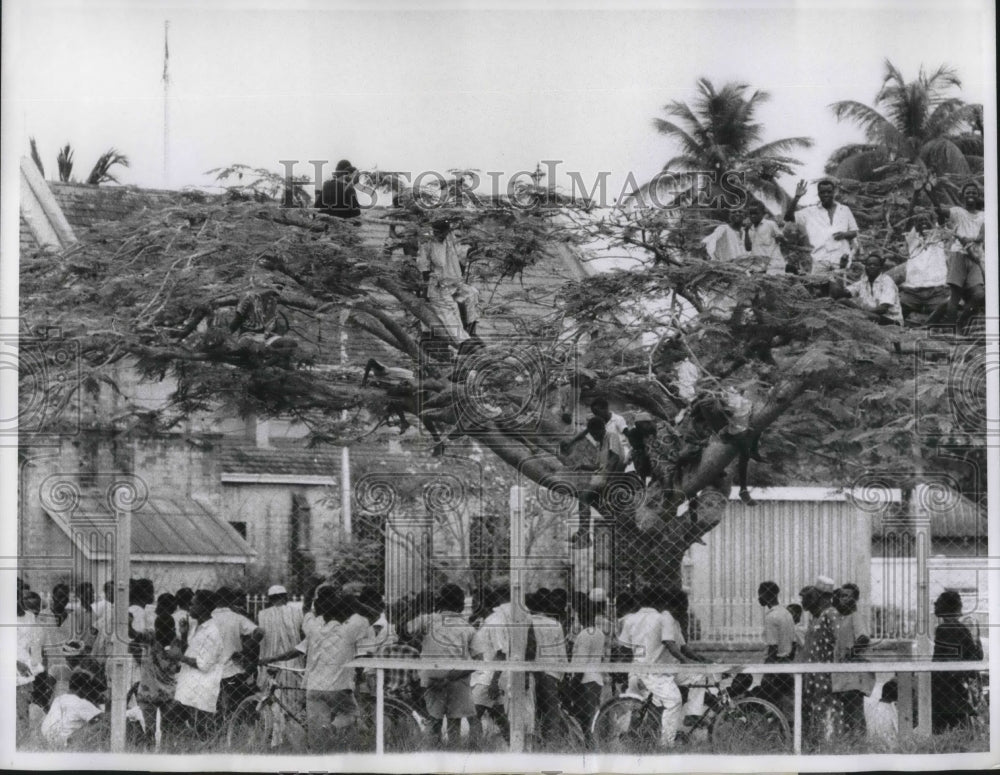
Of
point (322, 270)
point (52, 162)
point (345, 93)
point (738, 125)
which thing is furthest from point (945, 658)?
point (52, 162)

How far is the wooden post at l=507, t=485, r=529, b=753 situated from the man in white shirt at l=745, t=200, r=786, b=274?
195 centimetres

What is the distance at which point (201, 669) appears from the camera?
756 cm

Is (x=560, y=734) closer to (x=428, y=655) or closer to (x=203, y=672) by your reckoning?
(x=428, y=655)

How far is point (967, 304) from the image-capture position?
775 cm

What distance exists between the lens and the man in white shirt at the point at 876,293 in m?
7.77

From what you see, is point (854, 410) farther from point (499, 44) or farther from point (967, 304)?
point (499, 44)

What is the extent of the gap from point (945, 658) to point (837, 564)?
0.81m

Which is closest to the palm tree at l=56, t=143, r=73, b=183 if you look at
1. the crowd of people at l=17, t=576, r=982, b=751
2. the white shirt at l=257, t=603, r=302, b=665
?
the crowd of people at l=17, t=576, r=982, b=751

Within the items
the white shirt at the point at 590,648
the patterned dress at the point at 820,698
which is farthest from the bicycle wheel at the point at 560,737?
the patterned dress at the point at 820,698

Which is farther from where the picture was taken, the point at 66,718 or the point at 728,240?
the point at 728,240

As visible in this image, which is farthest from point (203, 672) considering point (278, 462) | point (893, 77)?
point (893, 77)

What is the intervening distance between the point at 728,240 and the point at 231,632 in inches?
144

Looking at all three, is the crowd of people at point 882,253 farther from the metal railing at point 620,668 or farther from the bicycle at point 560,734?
the bicycle at point 560,734

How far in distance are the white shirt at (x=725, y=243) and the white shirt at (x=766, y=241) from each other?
0.06 m
